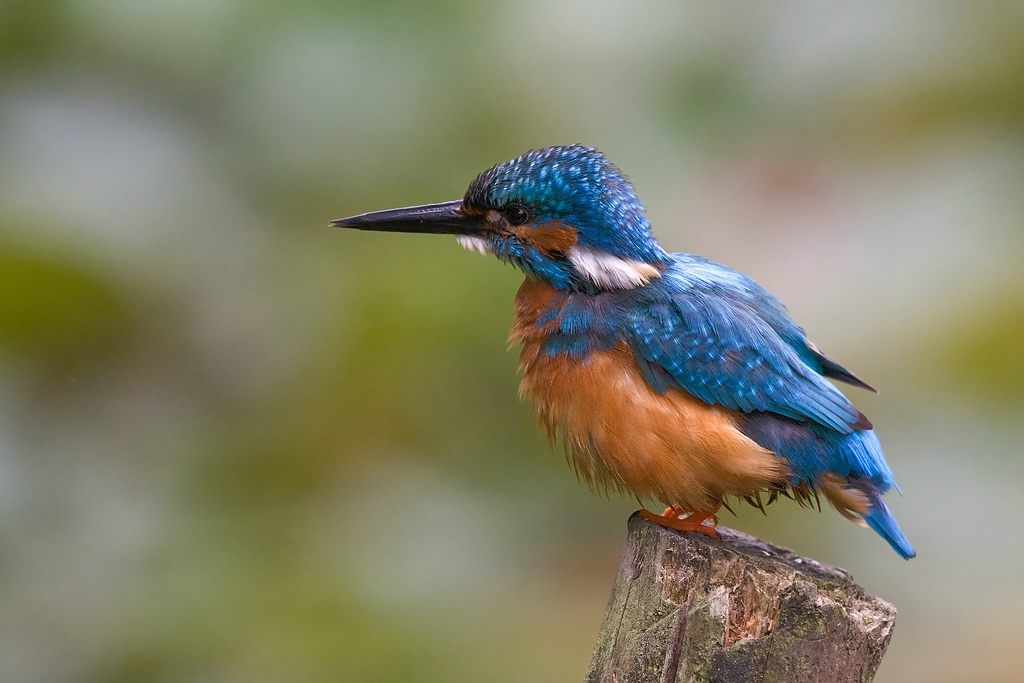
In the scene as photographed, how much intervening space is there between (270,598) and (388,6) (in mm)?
3457

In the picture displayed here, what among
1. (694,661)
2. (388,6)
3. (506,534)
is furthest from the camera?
(388,6)

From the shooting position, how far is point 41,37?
5523 mm

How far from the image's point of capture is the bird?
2.89 meters

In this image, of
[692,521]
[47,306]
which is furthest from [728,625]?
[47,306]

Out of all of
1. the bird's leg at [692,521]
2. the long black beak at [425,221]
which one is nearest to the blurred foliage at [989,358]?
the bird's leg at [692,521]

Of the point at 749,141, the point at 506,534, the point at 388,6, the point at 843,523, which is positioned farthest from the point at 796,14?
the point at 506,534

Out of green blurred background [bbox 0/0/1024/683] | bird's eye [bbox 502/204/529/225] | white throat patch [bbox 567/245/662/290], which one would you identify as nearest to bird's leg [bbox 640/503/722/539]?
white throat patch [bbox 567/245/662/290]

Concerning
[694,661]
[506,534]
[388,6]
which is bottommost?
[694,661]

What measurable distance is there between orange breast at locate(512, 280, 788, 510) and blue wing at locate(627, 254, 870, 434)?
0.18ft

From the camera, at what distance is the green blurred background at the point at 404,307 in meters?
4.64

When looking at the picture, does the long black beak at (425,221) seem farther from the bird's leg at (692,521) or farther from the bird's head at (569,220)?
the bird's leg at (692,521)

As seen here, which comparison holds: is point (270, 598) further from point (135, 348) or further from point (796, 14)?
point (796, 14)

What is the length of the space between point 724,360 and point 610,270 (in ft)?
1.40

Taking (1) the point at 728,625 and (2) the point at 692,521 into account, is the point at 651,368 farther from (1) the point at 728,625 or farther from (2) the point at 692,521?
(1) the point at 728,625
